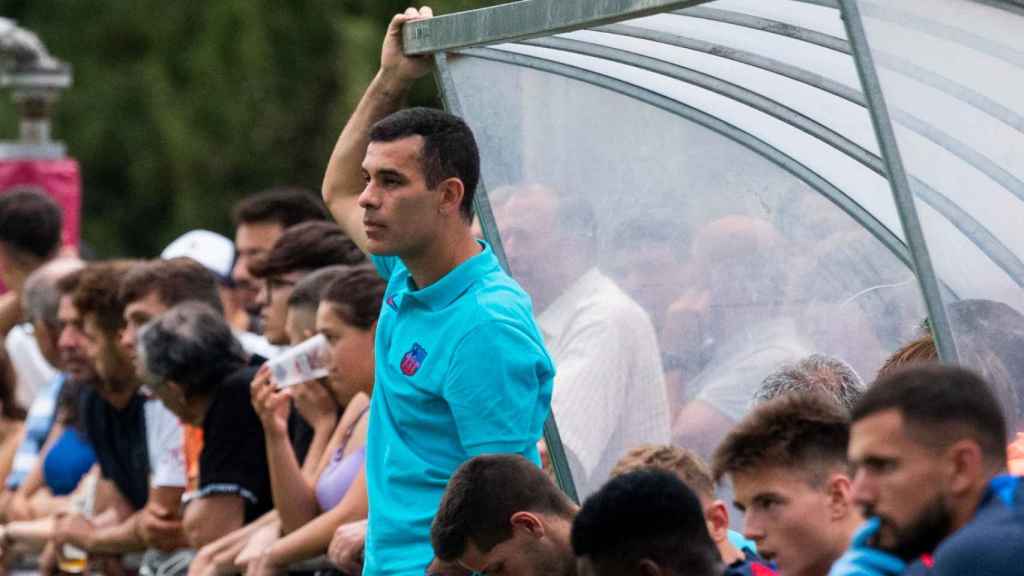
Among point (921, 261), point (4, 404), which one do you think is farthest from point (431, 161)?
point (4, 404)

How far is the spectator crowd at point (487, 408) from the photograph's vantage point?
108 inches

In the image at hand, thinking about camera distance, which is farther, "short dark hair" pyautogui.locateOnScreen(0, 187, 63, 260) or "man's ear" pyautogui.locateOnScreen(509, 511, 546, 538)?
"short dark hair" pyautogui.locateOnScreen(0, 187, 63, 260)

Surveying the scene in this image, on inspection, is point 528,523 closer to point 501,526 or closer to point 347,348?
point 501,526

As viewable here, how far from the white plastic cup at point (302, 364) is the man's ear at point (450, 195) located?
1.46 metres

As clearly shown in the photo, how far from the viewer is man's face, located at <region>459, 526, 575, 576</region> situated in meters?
3.69

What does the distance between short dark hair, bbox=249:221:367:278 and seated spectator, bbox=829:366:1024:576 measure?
3992 mm

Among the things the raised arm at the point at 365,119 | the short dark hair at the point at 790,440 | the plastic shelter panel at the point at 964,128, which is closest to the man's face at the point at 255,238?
the raised arm at the point at 365,119

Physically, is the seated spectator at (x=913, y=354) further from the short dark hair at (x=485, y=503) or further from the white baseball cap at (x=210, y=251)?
the white baseball cap at (x=210, y=251)

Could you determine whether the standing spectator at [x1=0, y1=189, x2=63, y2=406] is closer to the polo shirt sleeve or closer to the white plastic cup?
the white plastic cup

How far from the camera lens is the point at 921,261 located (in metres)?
3.17

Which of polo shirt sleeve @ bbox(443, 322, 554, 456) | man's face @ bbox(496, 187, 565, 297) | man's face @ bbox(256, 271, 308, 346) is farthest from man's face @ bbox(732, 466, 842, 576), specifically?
man's face @ bbox(256, 271, 308, 346)

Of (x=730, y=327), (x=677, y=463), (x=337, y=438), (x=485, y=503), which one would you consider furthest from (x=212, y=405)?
(x=485, y=503)

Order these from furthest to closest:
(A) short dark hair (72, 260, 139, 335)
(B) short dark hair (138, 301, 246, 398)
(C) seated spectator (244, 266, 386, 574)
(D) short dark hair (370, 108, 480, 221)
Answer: (A) short dark hair (72, 260, 139, 335) → (B) short dark hair (138, 301, 246, 398) → (C) seated spectator (244, 266, 386, 574) → (D) short dark hair (370, 108, 480, 221)

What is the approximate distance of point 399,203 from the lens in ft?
13.9
